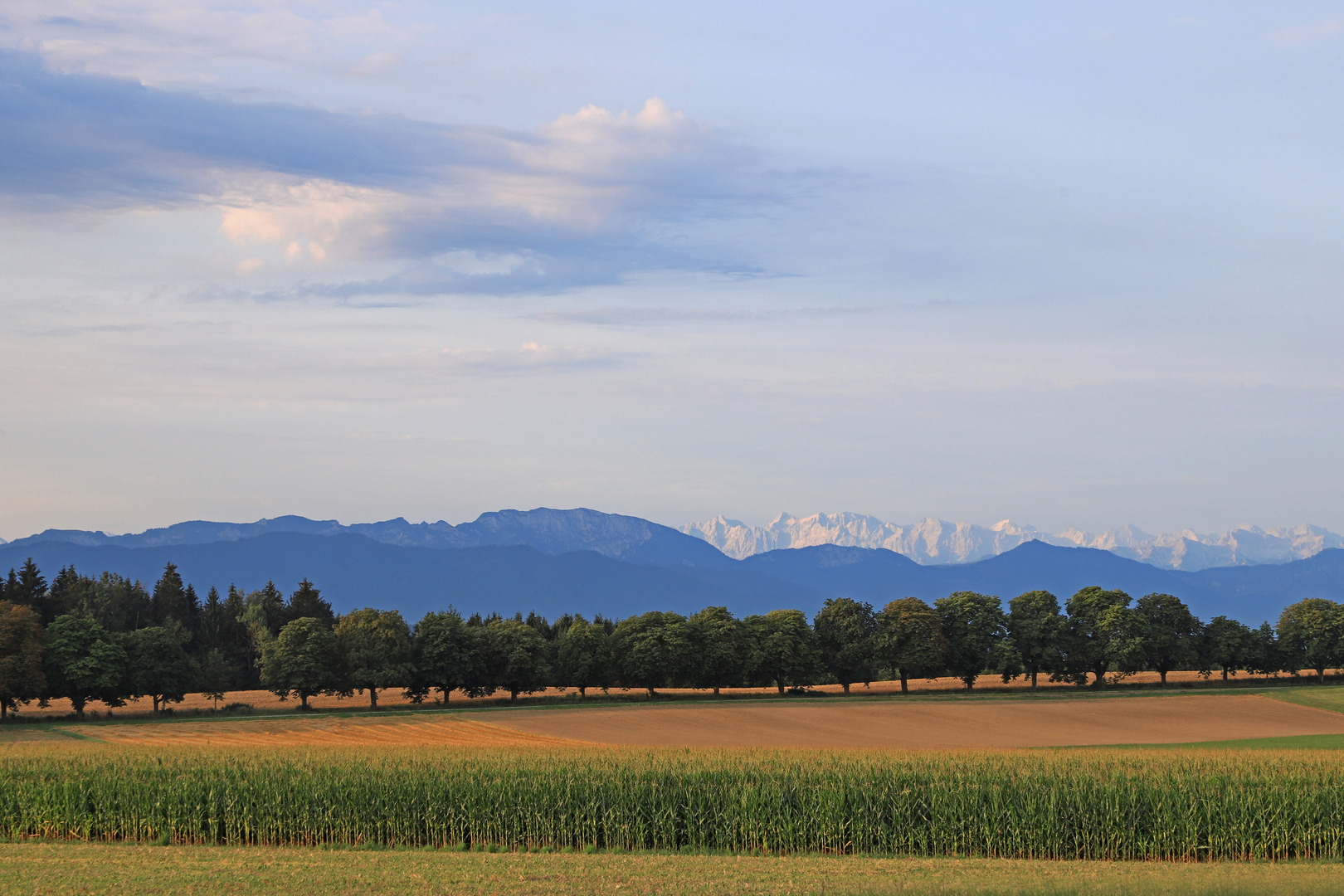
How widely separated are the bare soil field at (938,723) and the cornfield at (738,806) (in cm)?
3889

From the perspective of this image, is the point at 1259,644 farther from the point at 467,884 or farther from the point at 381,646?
the point at 467,884

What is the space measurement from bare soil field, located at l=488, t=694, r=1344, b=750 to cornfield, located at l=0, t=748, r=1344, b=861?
3889 cm

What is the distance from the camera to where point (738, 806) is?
34.8 meters

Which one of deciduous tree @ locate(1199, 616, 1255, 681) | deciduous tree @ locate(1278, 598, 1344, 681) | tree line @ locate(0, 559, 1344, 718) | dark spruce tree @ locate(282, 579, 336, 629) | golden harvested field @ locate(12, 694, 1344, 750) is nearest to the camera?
golden harvested field @ locate(12, 694, 1344, 750)

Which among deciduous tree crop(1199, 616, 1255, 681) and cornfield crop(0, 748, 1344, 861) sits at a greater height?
cornfield crop(0, 748, 1344, 861)

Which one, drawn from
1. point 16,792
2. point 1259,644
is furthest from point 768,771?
point 1259,644

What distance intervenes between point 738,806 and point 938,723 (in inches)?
2470

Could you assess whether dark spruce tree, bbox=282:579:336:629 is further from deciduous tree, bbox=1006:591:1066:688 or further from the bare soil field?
deciduous tree, bbox=1006:591:1066:688

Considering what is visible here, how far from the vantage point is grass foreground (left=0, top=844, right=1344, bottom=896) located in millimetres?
25078

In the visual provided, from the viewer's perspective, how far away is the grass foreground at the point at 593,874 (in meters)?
25.1

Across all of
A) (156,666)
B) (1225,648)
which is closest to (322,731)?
(156,666)

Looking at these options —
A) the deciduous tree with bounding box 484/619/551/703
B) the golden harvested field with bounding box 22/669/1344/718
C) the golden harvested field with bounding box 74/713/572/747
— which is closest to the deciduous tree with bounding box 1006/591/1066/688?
the golden harvested field with bounding box 22/669/1344/718

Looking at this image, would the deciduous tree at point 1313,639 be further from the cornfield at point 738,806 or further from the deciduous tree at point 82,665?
the deciduous tree at point 82,665

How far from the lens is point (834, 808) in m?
34.2
